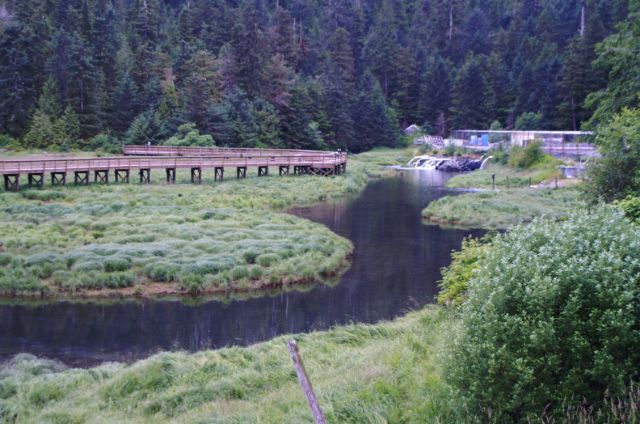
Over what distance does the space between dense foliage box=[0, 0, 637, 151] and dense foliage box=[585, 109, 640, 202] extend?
2137 inches

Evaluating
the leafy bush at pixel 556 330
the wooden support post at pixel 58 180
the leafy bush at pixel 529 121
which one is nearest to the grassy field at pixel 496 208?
the wooden support post at pixel 58 180

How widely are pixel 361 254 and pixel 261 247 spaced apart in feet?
16.1

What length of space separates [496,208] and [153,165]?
24.7 m

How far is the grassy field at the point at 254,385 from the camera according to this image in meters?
9.75

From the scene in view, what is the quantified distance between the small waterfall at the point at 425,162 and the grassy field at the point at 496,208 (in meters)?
31.8

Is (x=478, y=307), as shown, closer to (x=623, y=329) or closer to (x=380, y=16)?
(x=623, y=329)

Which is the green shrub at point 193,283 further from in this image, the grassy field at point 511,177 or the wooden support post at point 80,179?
the grassy field at point 511,177

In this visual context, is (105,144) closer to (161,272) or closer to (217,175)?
(217,175)

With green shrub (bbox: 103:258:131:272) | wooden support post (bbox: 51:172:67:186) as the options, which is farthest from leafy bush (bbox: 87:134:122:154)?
green shrub (bbox: 103:258:131:272)

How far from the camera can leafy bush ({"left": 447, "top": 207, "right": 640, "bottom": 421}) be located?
7098mm

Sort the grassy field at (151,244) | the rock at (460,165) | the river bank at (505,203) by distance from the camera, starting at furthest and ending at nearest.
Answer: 1. the rock at (460,165)
2. the river bank at (505,203)
3. the grassy field at (151,244)

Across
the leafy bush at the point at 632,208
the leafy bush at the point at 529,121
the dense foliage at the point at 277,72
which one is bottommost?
the leafy bush at the point at 632,208

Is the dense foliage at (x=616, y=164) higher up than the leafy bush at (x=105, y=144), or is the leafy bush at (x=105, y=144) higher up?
the leafy bush at (x=105, y=144)

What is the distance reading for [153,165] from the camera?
156ft
